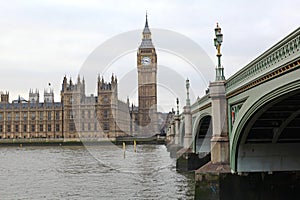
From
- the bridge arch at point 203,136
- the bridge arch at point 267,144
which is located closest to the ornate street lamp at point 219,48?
the bridge arch at point 267,144

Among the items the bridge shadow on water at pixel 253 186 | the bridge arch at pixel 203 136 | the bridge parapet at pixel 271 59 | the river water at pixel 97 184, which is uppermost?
the bridge parapet at pixel 271 59

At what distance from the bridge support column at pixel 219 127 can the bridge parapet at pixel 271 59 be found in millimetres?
1113

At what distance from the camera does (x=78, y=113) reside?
84.1 meters

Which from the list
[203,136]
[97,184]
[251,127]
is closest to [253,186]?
[251,127]

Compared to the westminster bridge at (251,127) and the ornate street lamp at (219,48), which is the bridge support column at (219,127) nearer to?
the westminster bridge at (251,127)

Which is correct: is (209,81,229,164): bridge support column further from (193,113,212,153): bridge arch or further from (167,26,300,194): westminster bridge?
(193,113,212,153): bridge arch

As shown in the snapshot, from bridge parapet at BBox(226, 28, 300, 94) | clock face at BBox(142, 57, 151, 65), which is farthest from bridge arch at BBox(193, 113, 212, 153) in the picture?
clock face at BBox(142, 57, 151, 65)

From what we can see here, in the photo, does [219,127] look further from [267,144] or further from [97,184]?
[97,184]

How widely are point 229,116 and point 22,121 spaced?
80172mm

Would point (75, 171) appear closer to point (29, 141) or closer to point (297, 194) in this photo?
point (297, 194)

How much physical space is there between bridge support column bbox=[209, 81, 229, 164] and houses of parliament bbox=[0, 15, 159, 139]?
65.7 meters

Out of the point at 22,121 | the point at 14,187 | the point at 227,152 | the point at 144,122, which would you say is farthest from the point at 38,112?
the point at 227,152

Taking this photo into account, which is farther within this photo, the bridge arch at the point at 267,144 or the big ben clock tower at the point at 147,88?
the big ben clock tower at the point at 147,88

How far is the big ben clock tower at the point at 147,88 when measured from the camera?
255 ft
